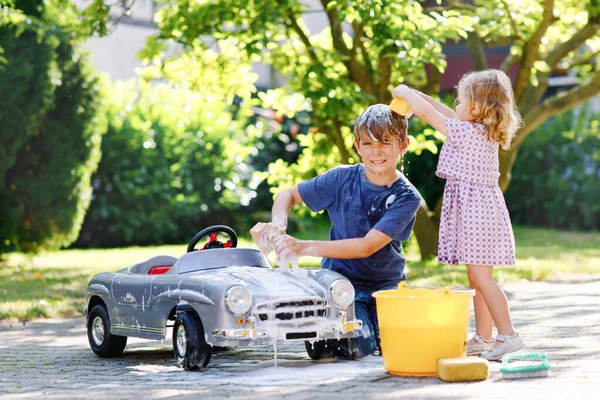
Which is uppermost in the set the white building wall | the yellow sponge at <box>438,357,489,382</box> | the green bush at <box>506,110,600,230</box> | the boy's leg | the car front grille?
the white building wall

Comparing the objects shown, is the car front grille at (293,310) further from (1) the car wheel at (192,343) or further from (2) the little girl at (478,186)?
(2) the little girl at (478,186)

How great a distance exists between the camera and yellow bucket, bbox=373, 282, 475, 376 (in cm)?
525

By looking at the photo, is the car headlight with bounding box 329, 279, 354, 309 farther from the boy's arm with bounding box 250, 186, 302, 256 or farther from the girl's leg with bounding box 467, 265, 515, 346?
the girl's leg with bounding box 467, 265, 515, 346

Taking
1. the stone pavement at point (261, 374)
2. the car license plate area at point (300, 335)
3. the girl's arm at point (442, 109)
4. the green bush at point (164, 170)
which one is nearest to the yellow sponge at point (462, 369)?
the stone pavement at point (261, 374)

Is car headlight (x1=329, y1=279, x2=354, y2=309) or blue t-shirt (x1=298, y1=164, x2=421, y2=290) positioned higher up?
blue t-shirt (x1=298, y1=164, x2=421, y2=290)

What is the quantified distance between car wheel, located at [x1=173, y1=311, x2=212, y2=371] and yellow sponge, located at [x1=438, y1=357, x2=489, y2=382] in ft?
4.32

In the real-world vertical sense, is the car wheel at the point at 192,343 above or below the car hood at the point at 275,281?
below

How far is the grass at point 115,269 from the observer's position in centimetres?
990

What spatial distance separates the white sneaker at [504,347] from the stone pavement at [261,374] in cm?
9

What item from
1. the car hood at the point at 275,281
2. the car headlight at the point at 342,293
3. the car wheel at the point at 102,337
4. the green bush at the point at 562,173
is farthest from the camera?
the green bush at the point at 562,173

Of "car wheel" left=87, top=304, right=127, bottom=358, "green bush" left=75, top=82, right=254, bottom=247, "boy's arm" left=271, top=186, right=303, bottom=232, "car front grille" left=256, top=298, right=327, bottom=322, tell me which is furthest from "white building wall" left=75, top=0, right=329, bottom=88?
"car front grille" left=256, top=298, right=327, bottom=322

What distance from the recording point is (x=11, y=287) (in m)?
11.6

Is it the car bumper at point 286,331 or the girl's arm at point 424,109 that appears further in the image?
the girl's arm at point 424,109

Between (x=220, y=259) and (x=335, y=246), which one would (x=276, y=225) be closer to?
(x=335, y=246)
